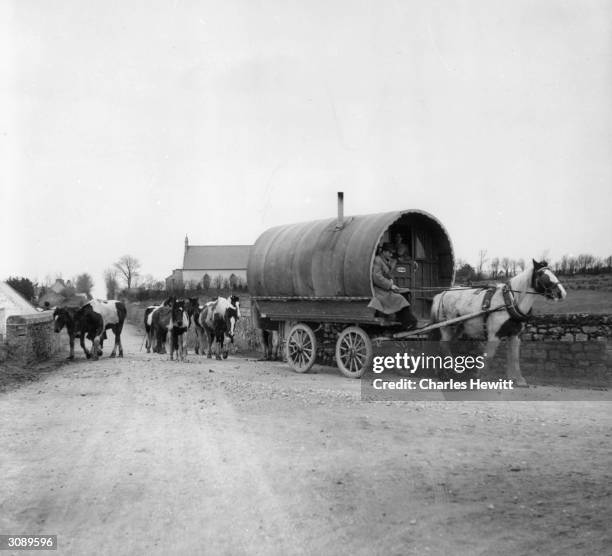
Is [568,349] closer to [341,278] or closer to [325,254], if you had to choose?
[341,278]

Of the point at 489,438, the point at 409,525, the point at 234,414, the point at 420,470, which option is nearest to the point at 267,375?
the point at 234,414

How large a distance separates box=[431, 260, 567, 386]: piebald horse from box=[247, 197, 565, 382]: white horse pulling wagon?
0.06 feet

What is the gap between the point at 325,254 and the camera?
47.3 ft

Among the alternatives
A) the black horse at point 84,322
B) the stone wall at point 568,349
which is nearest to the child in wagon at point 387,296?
the stone wall at point 568,349

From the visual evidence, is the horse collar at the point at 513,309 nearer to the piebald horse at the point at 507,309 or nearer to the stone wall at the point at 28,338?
the piebald horse at the point at 507,309

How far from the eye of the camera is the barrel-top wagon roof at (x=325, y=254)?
43.7ft

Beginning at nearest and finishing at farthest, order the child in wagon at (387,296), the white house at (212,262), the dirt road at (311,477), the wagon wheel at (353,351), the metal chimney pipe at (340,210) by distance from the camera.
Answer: the dirt road at (311,477)
the child in wagon at (387,296)
the wagon wheel at (353,351)
the metal chimney pipe at (340,210)
the white house at (212,262)

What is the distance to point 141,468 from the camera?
6.20 m

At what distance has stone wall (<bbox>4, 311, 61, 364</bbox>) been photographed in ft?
54.0

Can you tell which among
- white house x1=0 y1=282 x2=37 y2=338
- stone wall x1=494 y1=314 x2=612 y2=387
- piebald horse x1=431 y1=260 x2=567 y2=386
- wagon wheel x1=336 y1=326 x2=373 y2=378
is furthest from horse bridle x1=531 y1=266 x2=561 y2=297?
white house x1=0 y1=282 x2=37 y2=338

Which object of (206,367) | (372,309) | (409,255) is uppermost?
(409,255)

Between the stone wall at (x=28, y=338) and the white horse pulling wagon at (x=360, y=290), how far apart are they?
5789 millimetres

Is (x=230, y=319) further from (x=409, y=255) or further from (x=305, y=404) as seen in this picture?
(x=305, y=404)

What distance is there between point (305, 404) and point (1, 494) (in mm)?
5025
